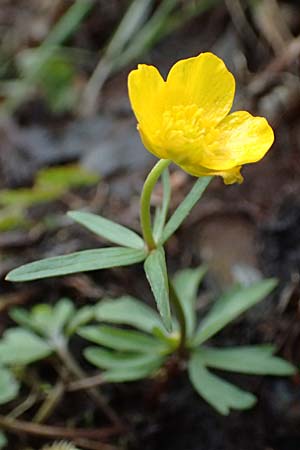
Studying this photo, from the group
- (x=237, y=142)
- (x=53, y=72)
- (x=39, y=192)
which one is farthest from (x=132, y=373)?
(x=53, y=72)

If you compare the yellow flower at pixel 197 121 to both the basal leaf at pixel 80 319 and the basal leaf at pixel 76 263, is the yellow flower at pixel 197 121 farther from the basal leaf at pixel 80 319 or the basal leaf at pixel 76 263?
the basal leaf at pixel 80 319

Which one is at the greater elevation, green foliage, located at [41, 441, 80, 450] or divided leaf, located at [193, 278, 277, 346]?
green foliage, located at [41, 441, 80, 450]

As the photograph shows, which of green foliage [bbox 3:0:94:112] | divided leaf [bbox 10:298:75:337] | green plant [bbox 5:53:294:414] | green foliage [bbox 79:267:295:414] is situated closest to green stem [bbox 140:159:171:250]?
green plant [bbox 5:53:294:414]

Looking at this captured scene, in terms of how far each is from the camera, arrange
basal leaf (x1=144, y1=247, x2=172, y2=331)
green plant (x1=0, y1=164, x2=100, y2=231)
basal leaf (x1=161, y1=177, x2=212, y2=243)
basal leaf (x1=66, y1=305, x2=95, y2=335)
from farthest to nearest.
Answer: green plant (x1=0, y1=164, x2=100, y2=231) < basal leaf (x1=66, y1=305, x2=95, y2=335) < basal leaf (x1=161, y1=177, x2=212, y2=243) < basal leaf (x1=144, y1=247, x2=172, y2=331)

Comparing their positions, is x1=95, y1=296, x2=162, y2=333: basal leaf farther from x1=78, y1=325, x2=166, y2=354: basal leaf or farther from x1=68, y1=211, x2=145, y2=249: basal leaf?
x1=68, y1=211, x2=145, y2=249: basal leaf

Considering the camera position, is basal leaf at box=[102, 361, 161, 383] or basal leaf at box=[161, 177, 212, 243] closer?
basal leaf at box=[161, 177, 212, 243]

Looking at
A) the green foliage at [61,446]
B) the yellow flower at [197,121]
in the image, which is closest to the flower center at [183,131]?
the yellow flower at [197,121]

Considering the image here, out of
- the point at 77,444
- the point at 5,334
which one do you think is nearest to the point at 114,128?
the point at 5,334
